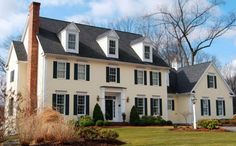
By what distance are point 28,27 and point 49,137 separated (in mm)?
19584

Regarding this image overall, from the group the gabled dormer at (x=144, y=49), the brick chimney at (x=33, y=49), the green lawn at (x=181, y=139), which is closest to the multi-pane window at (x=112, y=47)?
the gabled dormer at (x=144, y=49)

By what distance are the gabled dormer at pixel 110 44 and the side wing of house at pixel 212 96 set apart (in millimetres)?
9707

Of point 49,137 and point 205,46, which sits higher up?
point 205,46

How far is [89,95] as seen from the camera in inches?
1174

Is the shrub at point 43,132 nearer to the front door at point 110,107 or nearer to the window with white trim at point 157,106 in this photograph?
the front door at point 110,107

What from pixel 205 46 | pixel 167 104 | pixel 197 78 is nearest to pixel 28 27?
pixel 167 104

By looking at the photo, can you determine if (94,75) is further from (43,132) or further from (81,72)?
(43,132)

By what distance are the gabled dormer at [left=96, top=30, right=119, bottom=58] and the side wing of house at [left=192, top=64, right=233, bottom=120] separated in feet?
31.8

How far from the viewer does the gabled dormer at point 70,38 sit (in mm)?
29438

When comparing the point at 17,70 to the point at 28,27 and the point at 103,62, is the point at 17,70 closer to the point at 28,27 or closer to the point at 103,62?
the point at 28,27

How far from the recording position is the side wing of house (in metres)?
36.7

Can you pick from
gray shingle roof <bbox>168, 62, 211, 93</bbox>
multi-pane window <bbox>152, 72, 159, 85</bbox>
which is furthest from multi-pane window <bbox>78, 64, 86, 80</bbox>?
gray shingle roof <bbox>168, 62, 211, 93</bbox>

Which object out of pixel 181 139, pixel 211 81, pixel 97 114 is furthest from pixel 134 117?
pixel 181 139

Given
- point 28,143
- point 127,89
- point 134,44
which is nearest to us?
point 28,143
